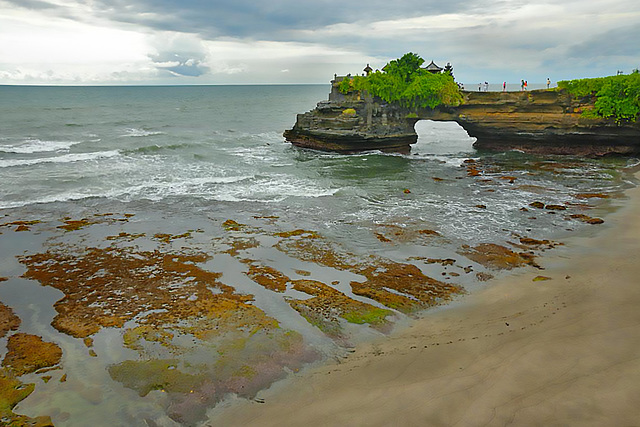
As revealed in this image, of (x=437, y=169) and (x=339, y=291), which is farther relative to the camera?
(x=437, y=169)

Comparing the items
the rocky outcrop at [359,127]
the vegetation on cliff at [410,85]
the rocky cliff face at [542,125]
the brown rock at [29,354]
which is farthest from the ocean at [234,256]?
the vegetation on cliff at [410,85]

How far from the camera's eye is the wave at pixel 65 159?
99.2ft

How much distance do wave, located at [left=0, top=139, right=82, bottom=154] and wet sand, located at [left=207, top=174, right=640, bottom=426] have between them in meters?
37.9

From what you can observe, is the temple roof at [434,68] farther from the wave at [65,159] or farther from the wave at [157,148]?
the wave at [65,159]

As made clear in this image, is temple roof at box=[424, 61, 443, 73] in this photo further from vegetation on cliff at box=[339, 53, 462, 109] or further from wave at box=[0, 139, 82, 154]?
wave at box=[0, 139, 82, 154]

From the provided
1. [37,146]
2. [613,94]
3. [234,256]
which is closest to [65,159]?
[37,146]

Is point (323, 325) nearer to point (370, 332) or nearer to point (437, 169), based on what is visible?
point (370, 332)

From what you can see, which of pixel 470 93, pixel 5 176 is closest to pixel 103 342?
pixel 5 176

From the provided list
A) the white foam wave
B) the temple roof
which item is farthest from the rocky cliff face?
the white foam wave

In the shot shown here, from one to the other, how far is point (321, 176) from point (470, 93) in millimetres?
17271

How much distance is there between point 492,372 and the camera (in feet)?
25.5

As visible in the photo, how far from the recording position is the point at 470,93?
36.4 meters

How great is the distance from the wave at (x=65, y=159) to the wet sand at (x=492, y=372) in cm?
3100

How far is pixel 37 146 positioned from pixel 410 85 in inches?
1375
